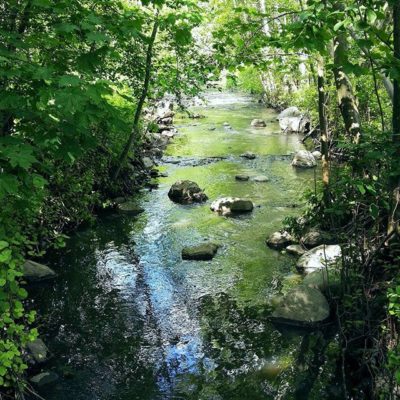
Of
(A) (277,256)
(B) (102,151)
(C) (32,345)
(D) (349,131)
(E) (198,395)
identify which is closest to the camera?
(E) (198,395)

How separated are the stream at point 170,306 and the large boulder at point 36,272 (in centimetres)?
24

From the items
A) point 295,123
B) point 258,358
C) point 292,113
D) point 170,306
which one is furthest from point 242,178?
point 292,113

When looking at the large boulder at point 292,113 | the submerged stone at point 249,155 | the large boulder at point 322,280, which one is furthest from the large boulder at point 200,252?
the large boulder at point 292,113

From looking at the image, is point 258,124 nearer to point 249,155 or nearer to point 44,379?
point 249,155

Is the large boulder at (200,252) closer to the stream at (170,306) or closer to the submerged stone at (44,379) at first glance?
the stream at (170,306)

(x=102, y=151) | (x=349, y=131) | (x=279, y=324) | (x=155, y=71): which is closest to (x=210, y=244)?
(x=279, y=324)

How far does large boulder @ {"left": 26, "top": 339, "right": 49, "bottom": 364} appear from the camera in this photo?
21.4ft

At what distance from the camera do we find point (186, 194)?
14.4 meters

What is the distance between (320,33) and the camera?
4.26m

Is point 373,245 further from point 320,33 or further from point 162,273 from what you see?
point 162,273

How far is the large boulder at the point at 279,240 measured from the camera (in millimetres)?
10711

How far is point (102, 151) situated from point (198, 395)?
905 centimetres

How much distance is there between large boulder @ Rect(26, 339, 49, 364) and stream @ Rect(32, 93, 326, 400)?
0.54 feet

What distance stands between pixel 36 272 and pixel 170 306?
306cm
